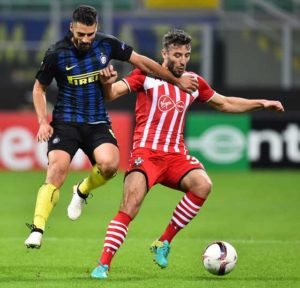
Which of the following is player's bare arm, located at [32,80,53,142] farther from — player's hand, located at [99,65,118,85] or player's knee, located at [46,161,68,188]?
player's hand, located at [99,65,118,85]

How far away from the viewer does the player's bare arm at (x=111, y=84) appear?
28.8 ft

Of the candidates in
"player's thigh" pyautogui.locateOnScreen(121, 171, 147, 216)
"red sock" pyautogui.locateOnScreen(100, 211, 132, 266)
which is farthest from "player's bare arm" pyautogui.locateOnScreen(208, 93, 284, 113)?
"red sock" pyautogui.locateOnScreen(100, 211, 132, 266)

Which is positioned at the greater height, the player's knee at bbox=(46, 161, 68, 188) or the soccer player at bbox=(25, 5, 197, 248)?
the soccer player at bbox=(25, 5, 197, 248)

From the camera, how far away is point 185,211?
29.2 ft

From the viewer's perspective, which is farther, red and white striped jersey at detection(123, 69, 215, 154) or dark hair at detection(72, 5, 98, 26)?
red and white striped jersey at detection(123, 69, 215, 154)

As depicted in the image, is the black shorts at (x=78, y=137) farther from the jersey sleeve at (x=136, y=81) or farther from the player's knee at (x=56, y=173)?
the jersey sleeve at (x=136, y=81)

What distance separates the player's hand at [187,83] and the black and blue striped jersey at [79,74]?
1.81 feet

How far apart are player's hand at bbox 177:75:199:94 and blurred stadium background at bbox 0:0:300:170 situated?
1100cm

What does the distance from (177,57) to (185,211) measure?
4.26 feet

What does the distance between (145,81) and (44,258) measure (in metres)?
2.06

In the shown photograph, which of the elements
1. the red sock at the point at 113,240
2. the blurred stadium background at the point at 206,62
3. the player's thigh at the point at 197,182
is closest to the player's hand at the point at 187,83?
the player's thigh at the point at 197,182

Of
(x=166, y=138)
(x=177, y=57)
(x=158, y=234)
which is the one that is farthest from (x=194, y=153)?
(x=177, y=57)

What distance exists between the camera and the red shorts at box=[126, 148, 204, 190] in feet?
28.6

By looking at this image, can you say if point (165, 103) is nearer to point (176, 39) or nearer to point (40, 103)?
point (176, 39)
